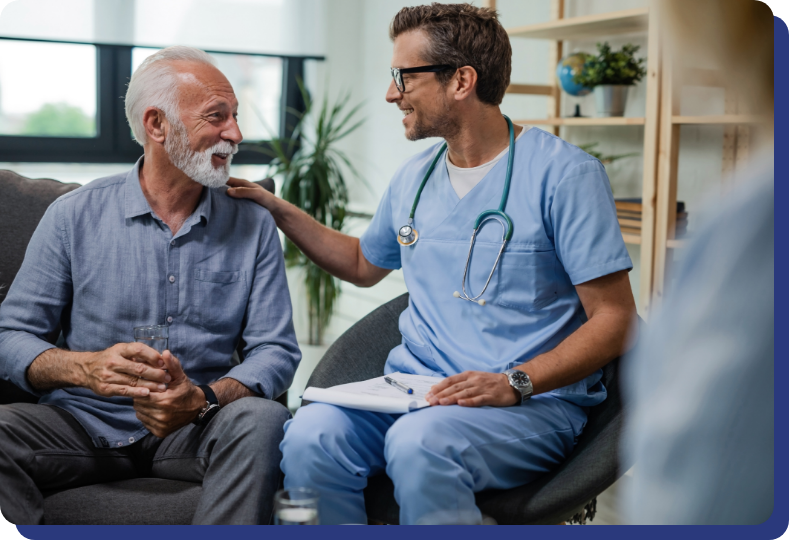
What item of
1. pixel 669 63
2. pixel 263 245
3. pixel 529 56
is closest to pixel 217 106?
pixel 263 245

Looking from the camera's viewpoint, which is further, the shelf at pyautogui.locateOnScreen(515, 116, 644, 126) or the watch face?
the shelf at pyautogui.locateOnScreen(515, 116, 644, 126)

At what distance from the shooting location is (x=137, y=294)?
1.50 m

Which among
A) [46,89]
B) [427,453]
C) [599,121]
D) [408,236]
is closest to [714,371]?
[427,453]

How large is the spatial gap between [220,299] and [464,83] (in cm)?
70

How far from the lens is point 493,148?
5.11 ft

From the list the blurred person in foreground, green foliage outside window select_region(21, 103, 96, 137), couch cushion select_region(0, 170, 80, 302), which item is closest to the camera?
the blurred person in foreground

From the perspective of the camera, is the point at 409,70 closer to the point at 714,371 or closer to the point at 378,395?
the point at 378,395

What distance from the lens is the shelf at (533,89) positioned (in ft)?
8.89

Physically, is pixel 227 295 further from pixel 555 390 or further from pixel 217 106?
pixel 555 390

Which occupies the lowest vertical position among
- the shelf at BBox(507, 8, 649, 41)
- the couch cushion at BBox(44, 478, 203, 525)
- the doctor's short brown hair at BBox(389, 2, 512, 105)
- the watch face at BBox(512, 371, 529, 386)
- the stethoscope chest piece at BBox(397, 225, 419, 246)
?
the couch cushion at BBox(44, 478, 203, 525)

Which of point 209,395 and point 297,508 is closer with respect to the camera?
point 297,508

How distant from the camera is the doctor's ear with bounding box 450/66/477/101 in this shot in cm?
153

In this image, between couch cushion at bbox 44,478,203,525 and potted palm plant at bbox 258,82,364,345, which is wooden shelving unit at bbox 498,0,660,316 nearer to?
potted palm plant at bbox 258,82,364,345

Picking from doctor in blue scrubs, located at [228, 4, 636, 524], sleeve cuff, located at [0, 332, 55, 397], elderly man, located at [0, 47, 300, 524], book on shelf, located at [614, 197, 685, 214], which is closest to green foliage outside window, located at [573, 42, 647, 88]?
book on shelf, located at [614, 197, 685, 214]
